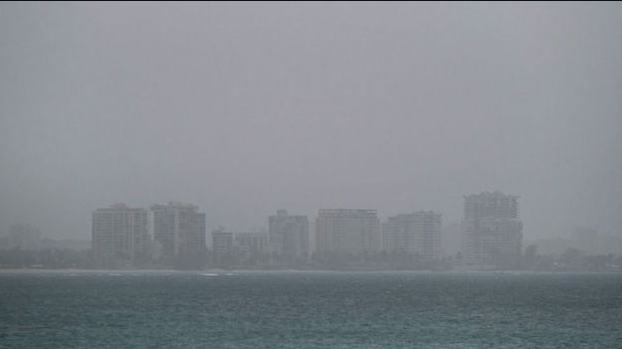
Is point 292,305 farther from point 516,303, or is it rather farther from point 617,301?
point 617,301

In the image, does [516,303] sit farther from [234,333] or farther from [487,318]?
[234,333]

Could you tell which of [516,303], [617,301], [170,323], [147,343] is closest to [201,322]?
[170,323]

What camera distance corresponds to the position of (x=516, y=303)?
135750 mm

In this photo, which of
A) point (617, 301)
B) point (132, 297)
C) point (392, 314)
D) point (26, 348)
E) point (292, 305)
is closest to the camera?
point (26, 348)

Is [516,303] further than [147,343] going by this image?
Yes

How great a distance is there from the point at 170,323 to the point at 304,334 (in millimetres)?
16372

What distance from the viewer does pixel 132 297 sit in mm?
151125

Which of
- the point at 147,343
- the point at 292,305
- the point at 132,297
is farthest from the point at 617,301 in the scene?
the point at 147,343

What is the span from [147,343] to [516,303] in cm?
6894

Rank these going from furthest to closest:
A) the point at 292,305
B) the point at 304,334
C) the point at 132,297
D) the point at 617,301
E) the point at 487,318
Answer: the point at 132,297 → the point at 617,301 → the point at 292,305 → the point at 487,318 → the point at 304,334

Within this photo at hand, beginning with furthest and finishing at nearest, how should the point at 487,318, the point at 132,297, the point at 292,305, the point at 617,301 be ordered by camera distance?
the point at 132,297, the point at 617,301, the point at 292,305, the point at 487,318

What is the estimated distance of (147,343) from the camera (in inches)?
3061

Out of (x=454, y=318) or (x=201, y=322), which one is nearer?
(x=201, y=322)

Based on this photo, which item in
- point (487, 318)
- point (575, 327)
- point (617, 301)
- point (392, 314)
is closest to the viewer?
point (575, 327)
